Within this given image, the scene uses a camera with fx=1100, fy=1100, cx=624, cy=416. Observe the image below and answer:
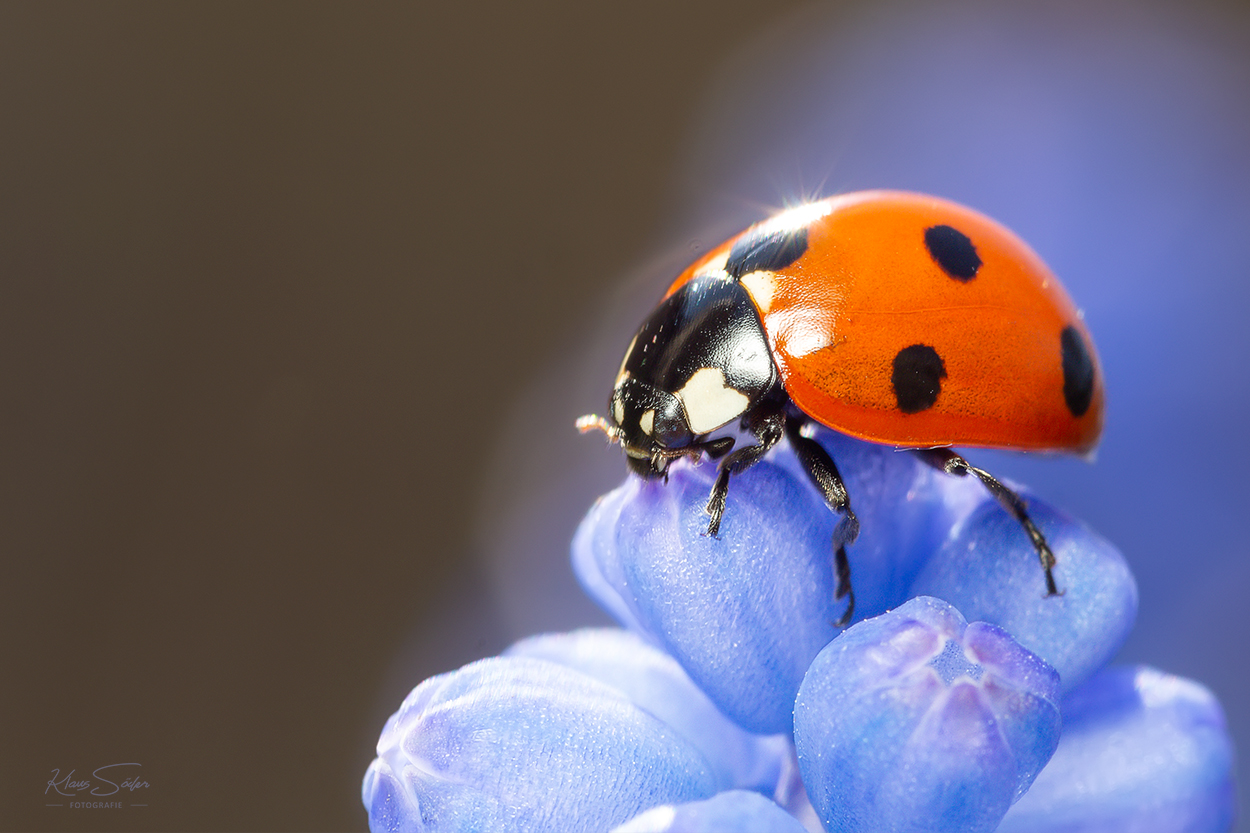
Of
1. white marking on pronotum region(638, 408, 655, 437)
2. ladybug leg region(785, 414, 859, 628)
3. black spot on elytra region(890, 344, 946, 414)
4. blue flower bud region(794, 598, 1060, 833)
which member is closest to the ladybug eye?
white marking on pronotum region(638, 408, 655, 437)

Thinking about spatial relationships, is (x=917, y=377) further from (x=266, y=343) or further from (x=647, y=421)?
(x=266, y=343)

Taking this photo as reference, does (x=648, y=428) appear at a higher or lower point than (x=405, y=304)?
higher

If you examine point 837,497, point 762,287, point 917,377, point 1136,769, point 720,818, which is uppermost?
point 762,287

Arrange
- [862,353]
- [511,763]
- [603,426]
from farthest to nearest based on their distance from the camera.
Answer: [603,426] → [862,353] → [511,763]

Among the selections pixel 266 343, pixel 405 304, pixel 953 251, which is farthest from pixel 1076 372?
pixel 266 343

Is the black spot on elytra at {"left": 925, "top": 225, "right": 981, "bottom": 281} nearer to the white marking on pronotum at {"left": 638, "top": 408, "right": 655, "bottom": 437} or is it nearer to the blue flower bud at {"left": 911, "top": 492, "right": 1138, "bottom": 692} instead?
the blue flower bud at {"left": 911, "top": 492, "right": 1138, "bottom": 692}

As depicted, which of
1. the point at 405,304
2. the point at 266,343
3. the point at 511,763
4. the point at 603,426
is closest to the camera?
the point at 511,763
